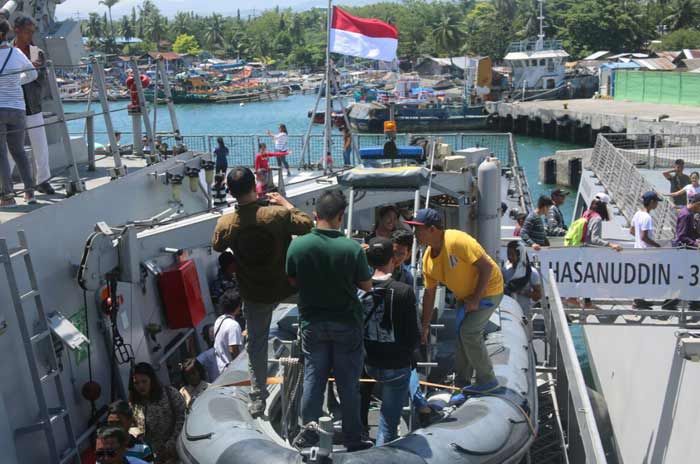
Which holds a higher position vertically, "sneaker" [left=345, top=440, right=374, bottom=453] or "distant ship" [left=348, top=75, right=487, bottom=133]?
"sneaker" [left=345, top=440, right=374, bottom=453]

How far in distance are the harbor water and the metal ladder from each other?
2170cm

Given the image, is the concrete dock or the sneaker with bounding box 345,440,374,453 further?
the concrete dock

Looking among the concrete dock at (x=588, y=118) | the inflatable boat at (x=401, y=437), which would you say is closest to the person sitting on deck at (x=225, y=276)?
the inflatable boat at (x=401, y=437)

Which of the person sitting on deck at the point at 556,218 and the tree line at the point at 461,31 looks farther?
the tree line at the point at 461,31

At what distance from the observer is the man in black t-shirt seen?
18.2 ft

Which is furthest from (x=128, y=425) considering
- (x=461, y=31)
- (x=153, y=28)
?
(x=153, y=28)

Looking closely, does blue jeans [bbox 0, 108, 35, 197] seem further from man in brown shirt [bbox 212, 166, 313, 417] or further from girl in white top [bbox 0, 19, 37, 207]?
man in brown shirt [bbox 212, 166, 313, 417]

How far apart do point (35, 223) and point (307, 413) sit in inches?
118

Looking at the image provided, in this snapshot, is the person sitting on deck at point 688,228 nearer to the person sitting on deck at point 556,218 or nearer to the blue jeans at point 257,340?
the person sitting on deck at point 556,218

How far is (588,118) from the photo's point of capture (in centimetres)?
4891

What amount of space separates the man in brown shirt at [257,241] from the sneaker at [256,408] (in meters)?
0.56

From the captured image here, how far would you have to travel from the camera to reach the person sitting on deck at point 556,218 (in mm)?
15461

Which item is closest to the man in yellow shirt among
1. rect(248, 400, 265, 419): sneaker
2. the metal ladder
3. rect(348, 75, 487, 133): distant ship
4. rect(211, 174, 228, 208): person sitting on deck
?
rect(248, 400, 265, 419): sneaker

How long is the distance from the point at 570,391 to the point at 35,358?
14.1 ft
